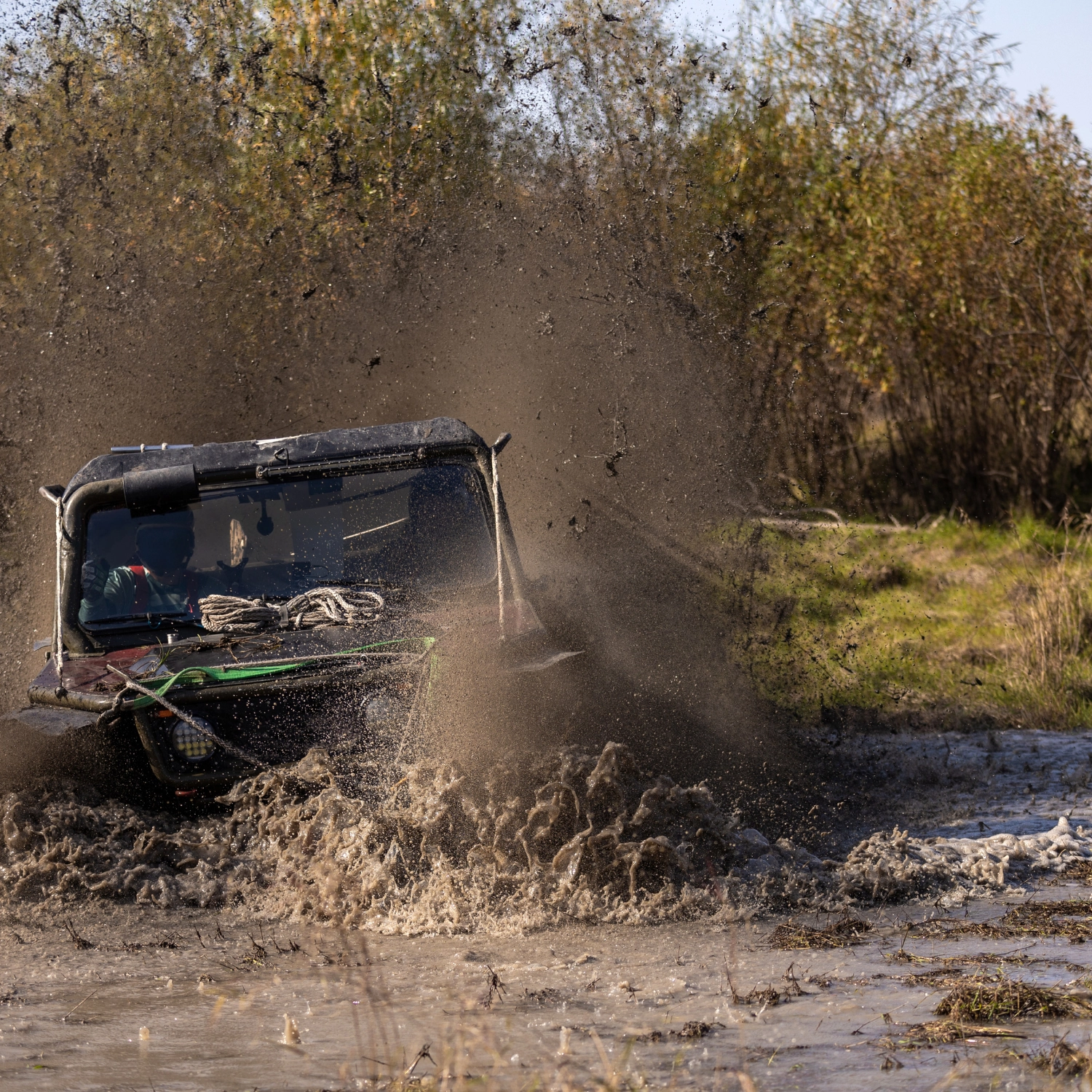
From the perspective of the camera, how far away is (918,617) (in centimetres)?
1220

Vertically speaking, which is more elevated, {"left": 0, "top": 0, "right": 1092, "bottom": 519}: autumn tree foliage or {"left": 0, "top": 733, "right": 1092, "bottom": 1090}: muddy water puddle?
{"left": 0, "top": 0, "right": 1092, "bottom": 519}: autumn tree foliage

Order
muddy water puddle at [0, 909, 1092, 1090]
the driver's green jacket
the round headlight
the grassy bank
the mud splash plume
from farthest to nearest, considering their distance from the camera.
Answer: the grassy bank
the driver's green jacket
the round headlight
the mud splash plume
muddy water puddle at [0, 909, 1092, 1090]

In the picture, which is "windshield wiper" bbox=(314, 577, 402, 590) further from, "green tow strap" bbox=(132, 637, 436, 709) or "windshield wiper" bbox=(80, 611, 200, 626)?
Answer: "green tow strap" bbox=(132, 637, 436, 709)

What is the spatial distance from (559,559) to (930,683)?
3.20m

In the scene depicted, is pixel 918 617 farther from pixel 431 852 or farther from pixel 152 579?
pixel 431 852

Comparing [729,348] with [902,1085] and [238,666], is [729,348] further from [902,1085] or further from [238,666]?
[902,1085]

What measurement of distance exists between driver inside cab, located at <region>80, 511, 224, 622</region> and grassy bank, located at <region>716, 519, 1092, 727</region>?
447 cm

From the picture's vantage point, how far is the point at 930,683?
1054 centimetres

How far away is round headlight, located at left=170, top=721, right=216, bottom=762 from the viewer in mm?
5621

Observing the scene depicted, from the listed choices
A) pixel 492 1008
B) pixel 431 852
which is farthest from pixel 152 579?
pixel 492 1008

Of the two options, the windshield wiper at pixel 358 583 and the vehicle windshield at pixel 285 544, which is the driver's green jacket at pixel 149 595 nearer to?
the vehicle windshield at pixel 285 544

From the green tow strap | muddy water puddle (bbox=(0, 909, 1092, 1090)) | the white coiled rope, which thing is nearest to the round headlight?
the green tow strap

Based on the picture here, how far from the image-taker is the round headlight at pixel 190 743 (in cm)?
562

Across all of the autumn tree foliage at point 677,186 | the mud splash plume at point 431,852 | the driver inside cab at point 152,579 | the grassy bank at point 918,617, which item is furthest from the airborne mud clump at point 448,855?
the autumn tree foliage at point 677,186
